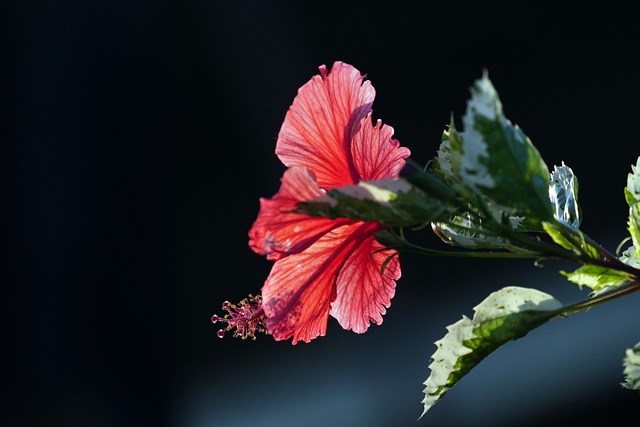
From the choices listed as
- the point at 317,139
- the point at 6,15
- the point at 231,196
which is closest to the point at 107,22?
the point at 6,15

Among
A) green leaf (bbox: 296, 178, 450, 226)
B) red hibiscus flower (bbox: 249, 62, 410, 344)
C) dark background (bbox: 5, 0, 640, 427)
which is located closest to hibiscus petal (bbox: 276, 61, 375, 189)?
red hibiscus flower (bbox: 249, 62, 410, 344)

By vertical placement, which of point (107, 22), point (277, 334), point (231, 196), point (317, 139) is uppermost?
point (107, 22)

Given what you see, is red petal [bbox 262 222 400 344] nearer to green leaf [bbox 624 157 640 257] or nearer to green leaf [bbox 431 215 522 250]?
green leaf [bbox 431 215 522 250]

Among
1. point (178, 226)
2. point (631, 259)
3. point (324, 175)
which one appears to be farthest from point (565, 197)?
point (178, 226)

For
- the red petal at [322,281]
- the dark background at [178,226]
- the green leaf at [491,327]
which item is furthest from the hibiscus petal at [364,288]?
the dark background at [178,226]

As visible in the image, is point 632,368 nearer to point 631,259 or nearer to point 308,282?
point 631,259

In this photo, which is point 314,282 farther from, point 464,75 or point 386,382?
point 386,382
